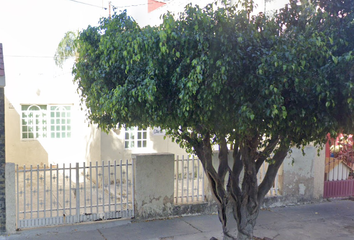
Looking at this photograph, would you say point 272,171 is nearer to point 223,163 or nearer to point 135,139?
point 223,163

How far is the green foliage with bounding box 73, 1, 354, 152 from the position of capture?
4.05 m

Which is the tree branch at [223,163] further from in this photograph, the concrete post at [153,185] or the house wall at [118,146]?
the house wall at [118,146]

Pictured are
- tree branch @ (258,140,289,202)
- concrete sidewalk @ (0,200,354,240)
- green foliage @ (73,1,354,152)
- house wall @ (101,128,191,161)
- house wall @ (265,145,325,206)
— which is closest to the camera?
green foliage @ (73,1,354,152)

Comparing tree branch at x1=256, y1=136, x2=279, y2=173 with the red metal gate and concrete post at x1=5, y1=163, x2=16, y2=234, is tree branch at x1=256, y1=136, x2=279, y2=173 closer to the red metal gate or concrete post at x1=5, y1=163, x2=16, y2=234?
concrete post at x1=5, y1=163, x2=16, y2=234

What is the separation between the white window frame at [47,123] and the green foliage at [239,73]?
28.8ft

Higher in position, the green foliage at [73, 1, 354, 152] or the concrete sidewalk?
the green foliage at [73, 1, 354, 152]

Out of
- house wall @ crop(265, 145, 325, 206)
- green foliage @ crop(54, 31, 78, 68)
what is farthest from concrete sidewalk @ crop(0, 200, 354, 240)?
green foliage @ crop(54, 31, 78, 68)

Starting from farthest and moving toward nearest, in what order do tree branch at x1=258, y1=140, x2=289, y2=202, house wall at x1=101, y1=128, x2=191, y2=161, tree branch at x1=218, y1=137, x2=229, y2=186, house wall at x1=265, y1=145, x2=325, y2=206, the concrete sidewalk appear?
house wall at x1=101, y1=128, x2=191, y2=161, house wall at x1=265, y1=145, x2=325, y2=206, the concrete sidewalk, tree branch at x1=218, y1=137, x2=229, y2=186, tree branch at x1=258, y1=140, x2=289, y2=202

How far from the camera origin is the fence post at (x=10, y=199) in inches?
244

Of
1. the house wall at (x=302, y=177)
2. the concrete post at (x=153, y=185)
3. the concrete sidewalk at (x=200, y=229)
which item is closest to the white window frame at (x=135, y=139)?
the concrete post at (x=153, y=185)

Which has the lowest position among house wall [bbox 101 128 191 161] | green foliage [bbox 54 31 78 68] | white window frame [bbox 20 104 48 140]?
house wall [bbox 101 128 191 161]

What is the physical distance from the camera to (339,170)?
9.45 m

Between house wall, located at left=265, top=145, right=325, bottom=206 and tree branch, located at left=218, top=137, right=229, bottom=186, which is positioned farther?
house wall, located at left=265, top=145, right=325, bottom=206

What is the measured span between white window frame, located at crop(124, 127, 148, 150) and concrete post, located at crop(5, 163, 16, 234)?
453cm
